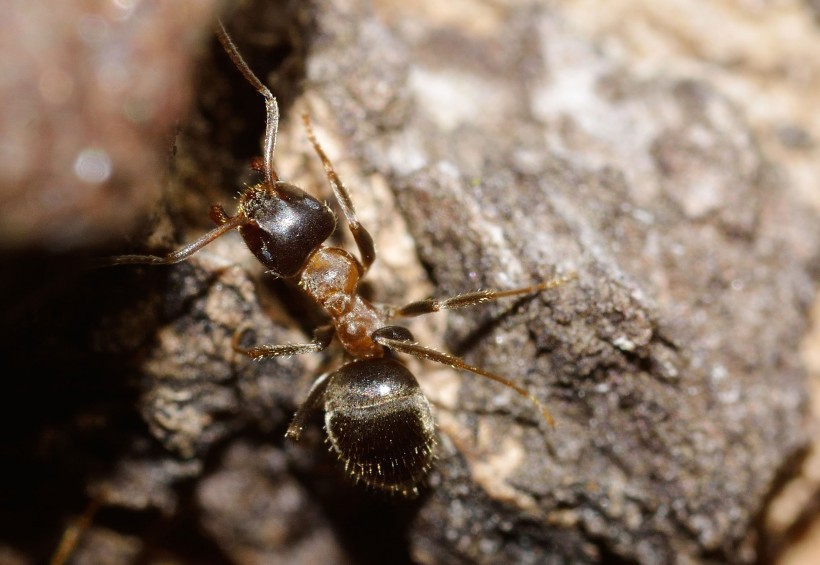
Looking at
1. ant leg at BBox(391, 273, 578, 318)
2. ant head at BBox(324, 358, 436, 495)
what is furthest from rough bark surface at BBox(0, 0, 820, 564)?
ant head at BBox(324, 358, 436, 495)

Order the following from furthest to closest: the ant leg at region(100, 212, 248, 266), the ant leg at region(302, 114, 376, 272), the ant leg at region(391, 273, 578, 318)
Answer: the ant leg at region(302, 114, 376, 272), the ant leg at region(391, 273, 578, 318), the ant leg at region(100, 212, 248, 266)

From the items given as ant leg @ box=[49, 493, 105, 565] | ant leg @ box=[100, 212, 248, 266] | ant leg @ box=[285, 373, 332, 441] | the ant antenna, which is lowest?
ant leg @ box=[49, 493, 105, 565]

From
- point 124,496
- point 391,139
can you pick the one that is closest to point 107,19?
point 391,139

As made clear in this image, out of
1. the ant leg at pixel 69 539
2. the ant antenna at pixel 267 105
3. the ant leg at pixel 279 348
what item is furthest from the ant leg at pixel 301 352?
the ant leg at pixel 69 539

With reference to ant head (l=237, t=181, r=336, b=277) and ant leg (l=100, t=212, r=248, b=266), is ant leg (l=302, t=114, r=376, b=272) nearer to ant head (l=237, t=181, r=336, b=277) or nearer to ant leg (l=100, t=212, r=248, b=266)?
ant head (l=237, t=181, r=336, b=277)

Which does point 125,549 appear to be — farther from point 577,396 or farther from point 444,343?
point 577,396

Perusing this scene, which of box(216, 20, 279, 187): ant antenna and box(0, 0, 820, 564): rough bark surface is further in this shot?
box(0, 0, 820, 564): rough bark surface

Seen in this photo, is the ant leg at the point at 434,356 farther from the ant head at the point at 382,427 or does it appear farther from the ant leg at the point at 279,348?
the ant leg at the point at 279,348

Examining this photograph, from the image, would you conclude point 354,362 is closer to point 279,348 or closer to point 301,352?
point 301,352

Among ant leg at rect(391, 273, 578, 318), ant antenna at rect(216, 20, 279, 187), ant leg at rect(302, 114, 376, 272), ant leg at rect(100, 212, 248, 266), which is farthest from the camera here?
ant leg at rect(302, 114, 376, 272)
